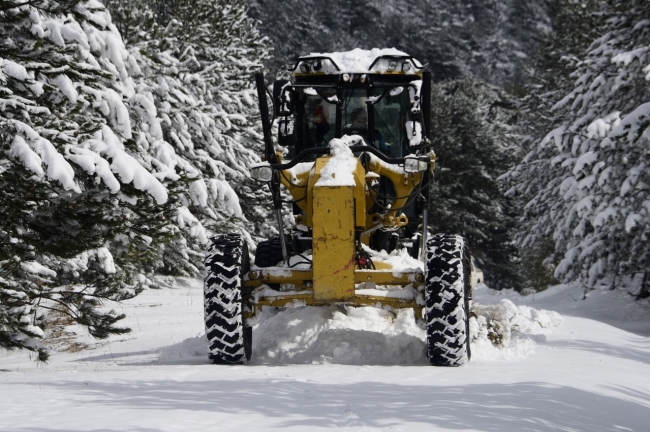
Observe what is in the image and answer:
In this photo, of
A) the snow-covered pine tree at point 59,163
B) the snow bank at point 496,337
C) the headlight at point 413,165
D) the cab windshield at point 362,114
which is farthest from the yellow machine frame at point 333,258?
the snow-covered pine tree at point 59,163

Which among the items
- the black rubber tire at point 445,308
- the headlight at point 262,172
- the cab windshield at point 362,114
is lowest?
the black rubber tire at point 445,308

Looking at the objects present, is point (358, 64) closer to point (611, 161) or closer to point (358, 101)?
point (358, 101)

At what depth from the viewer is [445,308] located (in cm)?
782

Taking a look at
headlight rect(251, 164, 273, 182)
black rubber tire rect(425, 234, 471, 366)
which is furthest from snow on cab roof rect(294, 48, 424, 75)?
black rubber tire rect(425, 234, 471, 366)

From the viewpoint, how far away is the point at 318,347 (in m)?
8.62

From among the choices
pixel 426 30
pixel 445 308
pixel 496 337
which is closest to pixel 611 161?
pixel 496 337

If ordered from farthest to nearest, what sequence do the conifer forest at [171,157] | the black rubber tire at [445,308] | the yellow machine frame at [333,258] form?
the conifer forest at [171,157]
the black rubber tire at [445,308]
the yellow machine frame at [333,258]

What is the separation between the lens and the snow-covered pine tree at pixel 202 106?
63.0ft

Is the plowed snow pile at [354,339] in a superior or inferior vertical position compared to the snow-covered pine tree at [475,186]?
inferior

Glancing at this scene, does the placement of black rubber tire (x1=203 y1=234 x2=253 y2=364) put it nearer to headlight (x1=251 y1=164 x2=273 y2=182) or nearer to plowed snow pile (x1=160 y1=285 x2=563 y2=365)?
plowed snow pile (x1=160 y1=285 x2=563 y2=365)

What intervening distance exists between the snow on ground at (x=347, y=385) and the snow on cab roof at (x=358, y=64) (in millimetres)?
2728

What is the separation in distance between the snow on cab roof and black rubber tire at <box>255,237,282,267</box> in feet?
6.87

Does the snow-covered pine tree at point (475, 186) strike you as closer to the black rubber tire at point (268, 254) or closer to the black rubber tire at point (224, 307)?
the black rubber tire at point (268, 254)

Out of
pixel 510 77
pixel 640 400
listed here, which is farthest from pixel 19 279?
pixel 510 77
